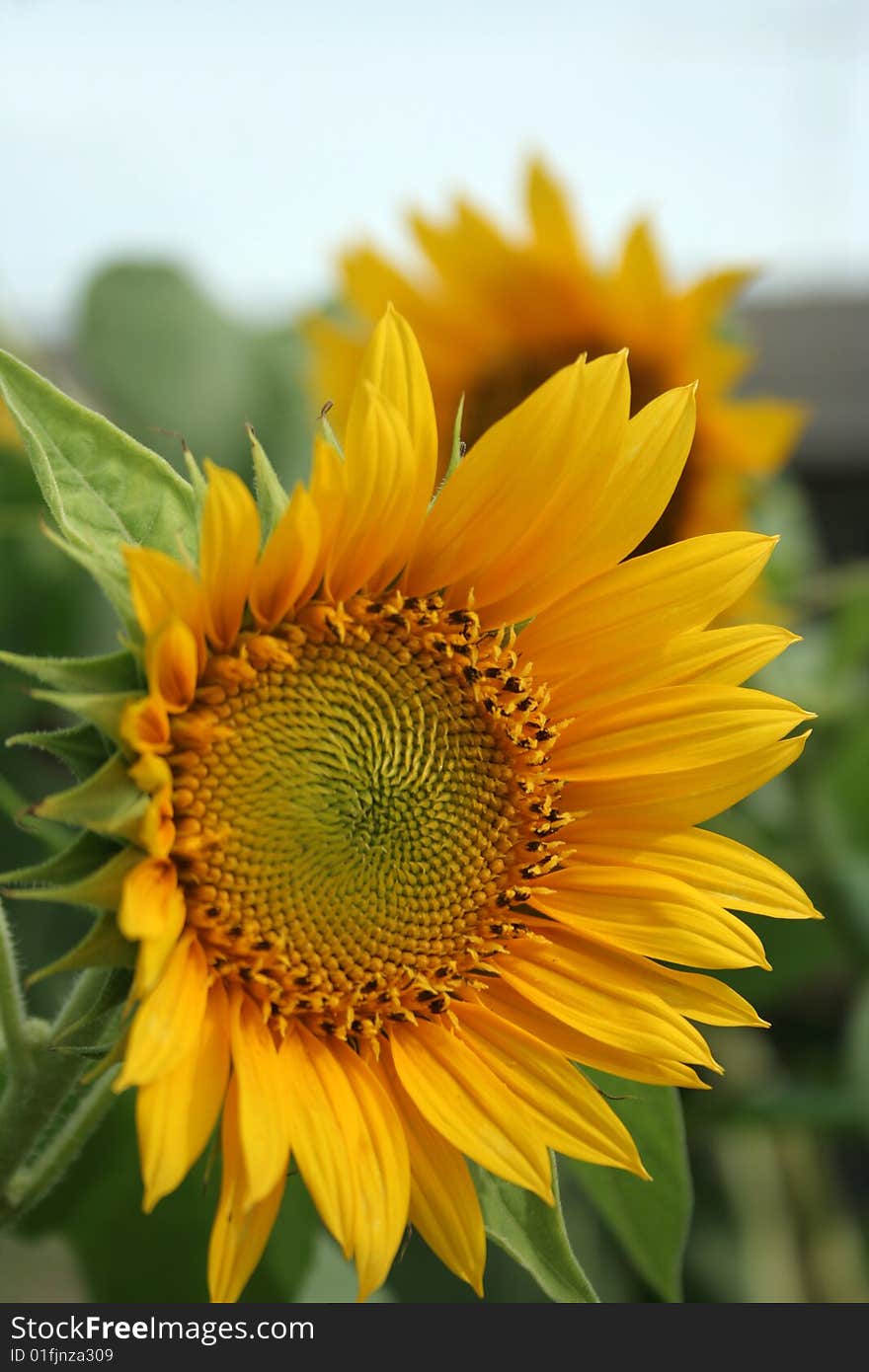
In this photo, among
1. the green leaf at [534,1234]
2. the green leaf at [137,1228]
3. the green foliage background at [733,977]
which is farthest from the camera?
the green foliage background at [733,977]

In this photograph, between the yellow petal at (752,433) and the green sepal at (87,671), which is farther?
the yellow petal at (752,433)

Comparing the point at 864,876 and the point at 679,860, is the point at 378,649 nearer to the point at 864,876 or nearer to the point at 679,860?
the point at 679,860

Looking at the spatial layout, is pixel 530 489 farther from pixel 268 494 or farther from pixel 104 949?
pixel 104 949

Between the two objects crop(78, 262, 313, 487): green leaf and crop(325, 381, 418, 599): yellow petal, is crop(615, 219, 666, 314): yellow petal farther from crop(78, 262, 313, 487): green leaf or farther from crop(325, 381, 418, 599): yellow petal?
crop(325, 381, 418, 599): yellow petal

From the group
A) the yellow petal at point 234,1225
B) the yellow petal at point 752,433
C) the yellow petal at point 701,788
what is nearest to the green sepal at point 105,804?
the yellow petal at point 234,1225

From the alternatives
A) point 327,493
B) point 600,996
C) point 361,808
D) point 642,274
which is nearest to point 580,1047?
point 600,996

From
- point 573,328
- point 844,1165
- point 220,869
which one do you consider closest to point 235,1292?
point 220,869

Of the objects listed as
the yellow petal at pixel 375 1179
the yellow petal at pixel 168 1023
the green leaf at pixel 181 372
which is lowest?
the yellow petal at pixel 375 1179

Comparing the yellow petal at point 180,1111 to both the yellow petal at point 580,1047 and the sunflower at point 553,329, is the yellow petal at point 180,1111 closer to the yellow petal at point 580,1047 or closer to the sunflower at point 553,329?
the yellow petal at point 580,1047
